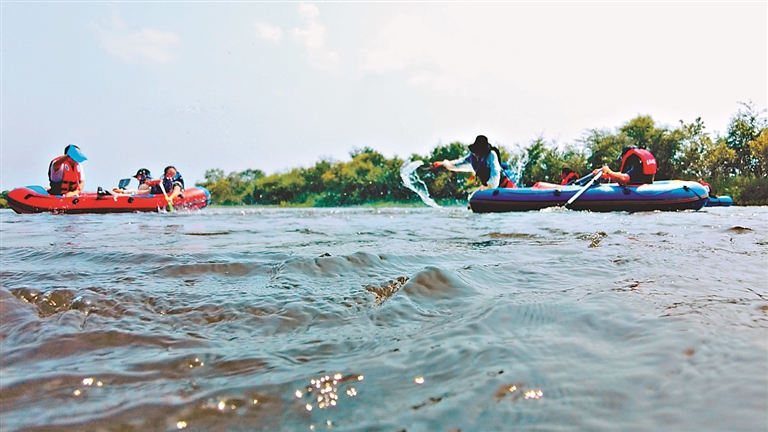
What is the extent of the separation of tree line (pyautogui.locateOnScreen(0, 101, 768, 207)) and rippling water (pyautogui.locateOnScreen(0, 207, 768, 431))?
571 inches

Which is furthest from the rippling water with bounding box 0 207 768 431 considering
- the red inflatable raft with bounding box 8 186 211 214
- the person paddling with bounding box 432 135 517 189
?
the red inflatable raft with bounding box 8 186 211 214

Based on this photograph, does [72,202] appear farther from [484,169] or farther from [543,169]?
[543,169]

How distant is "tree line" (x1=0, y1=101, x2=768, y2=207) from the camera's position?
20969 mm

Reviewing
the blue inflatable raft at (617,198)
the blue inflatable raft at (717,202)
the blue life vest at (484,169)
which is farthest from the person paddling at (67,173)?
the blue inflatable raft at (717,202)

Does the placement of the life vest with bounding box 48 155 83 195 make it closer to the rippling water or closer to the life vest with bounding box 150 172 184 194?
the life vest with bounding box 150 172 184 194

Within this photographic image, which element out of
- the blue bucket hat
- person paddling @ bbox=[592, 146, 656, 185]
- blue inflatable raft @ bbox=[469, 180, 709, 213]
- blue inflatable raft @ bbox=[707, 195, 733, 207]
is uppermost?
the blue bucket hat

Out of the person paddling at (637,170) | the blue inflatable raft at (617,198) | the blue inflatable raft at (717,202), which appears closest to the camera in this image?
the blue inflatable raft at (617,198)

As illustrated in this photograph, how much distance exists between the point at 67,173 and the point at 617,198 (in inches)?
524

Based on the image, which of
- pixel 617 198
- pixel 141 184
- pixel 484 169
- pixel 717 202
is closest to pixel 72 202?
pixel 141 184

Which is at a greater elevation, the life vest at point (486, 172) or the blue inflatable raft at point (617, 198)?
the life vest at point (486, 172)

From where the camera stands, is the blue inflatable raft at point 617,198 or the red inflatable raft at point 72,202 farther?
the red inflatable raft at point 72,202

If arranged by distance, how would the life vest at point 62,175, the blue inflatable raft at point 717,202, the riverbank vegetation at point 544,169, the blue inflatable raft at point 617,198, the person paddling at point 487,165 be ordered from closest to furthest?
the blue inflatable raft at point 617,198 → the person paddling at point 487,165 → the life vest at point 62,175 → the blue inflatable raft at point 717,202 → the riverbank vegetation at point 544,169

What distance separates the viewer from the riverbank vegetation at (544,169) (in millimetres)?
20953

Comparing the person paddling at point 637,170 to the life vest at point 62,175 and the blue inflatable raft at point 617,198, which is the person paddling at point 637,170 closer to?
the blue inflatable raft at point 617,198
